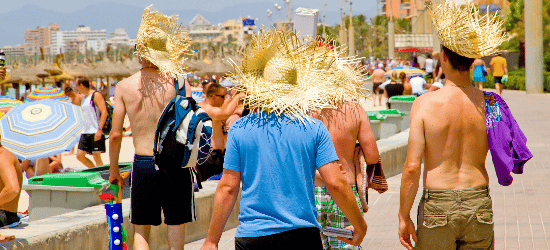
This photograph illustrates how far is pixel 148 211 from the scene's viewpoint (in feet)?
15.2

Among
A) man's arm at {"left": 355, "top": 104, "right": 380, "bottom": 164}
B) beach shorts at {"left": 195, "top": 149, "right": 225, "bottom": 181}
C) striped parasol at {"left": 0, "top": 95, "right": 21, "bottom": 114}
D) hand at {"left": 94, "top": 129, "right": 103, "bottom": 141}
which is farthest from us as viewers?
hand at {"left": 94, "top": 129, "right": 103, "bottom": 141}

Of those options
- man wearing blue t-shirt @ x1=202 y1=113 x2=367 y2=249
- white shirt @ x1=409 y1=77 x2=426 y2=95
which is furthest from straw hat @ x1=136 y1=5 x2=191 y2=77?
white shirt @ x1=409 y1=77 x2=426 y2=95

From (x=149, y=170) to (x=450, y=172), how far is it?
84.6 inches

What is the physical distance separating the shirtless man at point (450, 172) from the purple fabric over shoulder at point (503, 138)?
Answer: 0.04 m

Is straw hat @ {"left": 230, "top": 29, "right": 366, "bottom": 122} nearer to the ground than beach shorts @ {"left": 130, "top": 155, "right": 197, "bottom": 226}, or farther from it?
farther from it

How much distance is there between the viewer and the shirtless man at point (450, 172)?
11.0 feet

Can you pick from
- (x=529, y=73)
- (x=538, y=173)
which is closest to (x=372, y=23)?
(x=529, y=73)

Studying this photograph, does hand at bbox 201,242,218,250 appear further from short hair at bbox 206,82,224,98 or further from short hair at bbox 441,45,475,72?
short hair at bbox 206,82,224,98

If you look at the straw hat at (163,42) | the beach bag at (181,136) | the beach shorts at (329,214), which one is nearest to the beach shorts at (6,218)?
the beach bag at (181,136)

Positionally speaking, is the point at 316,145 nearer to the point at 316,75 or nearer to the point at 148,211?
the point at 316,75

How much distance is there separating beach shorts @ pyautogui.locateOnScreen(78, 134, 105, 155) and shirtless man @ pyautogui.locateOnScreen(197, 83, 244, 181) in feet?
7.84

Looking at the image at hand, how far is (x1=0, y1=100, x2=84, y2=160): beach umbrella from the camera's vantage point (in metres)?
6.46

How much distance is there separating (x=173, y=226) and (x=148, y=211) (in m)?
0.20

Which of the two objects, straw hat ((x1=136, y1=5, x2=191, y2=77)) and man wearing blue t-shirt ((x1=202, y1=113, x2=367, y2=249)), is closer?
man wearing blue t-shirt ((x1=202, y1=113, x2=367, y2=249))
